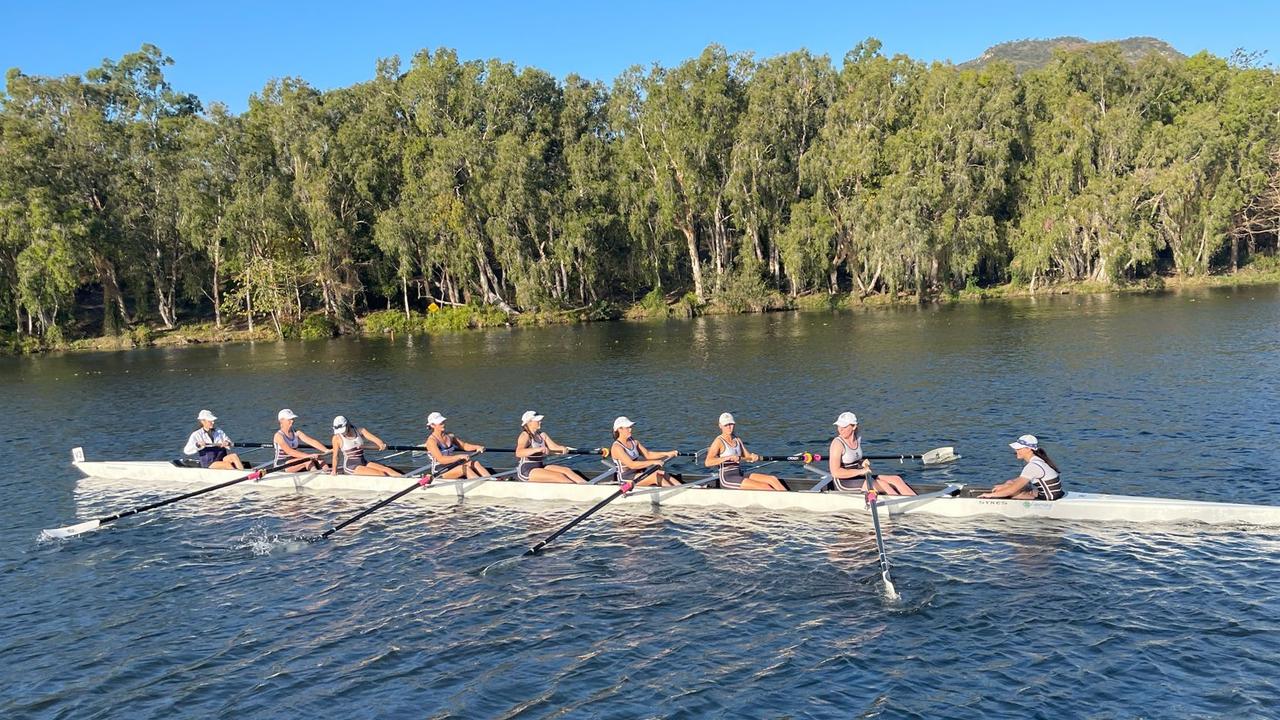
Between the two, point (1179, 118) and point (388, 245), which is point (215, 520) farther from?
point (1179, 118)

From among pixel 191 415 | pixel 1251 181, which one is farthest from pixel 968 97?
pixel 191 415

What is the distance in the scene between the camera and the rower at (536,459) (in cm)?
2283

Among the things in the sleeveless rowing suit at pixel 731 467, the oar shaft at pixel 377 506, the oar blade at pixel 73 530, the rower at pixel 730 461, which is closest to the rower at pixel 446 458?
the oar shaft at pixel 377 506

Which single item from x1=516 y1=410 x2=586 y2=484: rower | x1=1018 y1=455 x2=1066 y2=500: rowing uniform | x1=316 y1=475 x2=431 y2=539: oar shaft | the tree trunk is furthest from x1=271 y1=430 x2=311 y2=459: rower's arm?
the tree trunk

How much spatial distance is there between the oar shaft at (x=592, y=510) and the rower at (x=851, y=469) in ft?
14.3

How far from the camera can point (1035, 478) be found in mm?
18516

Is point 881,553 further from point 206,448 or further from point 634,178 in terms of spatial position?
point 634,178

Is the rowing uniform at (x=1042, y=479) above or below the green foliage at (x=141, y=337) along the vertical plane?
below

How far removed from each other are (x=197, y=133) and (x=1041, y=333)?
66.3 metres

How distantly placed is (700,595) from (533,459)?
836 centimetres

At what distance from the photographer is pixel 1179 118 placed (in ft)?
257

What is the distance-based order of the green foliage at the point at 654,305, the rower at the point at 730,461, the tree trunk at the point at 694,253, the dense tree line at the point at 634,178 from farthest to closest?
the green foliage at the point at 654,305 → the tree trunk at the point at 694,253 → the dense tree line at the point at 634,178 → the rower at the point at 730,461

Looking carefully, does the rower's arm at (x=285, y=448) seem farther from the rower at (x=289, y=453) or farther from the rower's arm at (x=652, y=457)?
the rower's arm at (x=652, y=457)

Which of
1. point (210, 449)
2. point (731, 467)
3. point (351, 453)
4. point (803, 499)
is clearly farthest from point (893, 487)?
point (210, 449)
